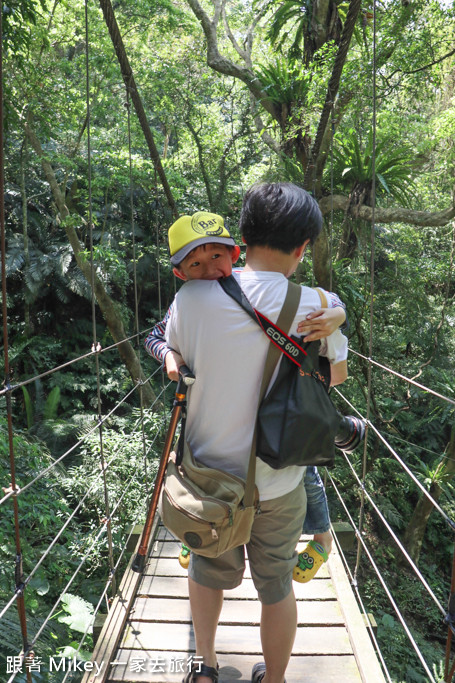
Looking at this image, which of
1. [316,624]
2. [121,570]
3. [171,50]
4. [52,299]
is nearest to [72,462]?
[121,570]

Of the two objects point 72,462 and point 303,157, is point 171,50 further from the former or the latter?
point 72,462

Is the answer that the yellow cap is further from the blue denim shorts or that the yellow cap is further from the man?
Answer: the blue denim shorts

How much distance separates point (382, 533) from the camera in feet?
18.5

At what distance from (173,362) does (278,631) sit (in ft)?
1.74

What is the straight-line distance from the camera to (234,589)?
162 centimetres

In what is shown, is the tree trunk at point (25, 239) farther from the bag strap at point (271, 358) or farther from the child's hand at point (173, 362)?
the bag strap at point (271, 358)

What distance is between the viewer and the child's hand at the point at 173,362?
986 mm

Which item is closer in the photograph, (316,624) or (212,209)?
(316,624)

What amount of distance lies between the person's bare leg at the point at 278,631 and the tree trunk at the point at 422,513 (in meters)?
4.26

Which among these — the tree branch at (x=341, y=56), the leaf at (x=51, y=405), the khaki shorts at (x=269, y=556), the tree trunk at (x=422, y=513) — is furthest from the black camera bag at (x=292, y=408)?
the leaf at (x=51, y=405)

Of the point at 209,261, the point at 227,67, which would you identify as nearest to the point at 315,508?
the point at 209,261

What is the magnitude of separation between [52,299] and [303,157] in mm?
4019

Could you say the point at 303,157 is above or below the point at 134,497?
above

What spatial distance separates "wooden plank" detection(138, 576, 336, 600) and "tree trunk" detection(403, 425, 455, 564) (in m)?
Result: 3.65
